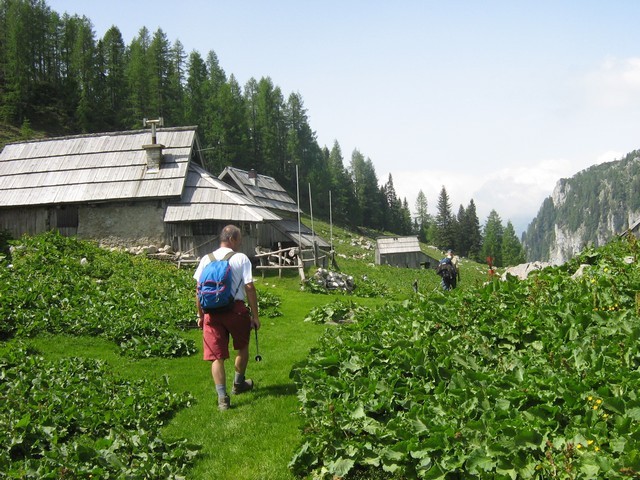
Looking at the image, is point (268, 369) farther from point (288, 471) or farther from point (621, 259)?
point (621, 259)

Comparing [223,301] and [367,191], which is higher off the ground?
[367,191]

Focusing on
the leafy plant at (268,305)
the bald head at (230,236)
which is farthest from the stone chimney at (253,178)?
the bald head at (230,236)

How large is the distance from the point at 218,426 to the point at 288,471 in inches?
71.5

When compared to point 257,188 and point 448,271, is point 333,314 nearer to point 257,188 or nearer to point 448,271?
point 448,271

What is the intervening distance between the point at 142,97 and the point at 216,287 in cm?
7463

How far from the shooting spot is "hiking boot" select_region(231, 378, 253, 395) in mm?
8789

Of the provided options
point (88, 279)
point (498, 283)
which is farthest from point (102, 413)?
point (88, 279)

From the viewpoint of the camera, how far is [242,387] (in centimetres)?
886

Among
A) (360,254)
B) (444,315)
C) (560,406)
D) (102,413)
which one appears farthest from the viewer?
(360,254)

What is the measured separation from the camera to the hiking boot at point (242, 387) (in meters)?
8.79

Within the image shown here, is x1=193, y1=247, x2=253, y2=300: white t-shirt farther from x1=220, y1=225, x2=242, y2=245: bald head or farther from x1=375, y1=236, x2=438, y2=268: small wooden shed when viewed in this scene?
x1=375, y1=236, x2=438, y2=268: small wooden shed

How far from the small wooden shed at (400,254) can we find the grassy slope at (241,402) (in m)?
52.1

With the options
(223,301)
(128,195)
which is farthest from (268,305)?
(128,195)

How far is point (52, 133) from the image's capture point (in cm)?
6662
